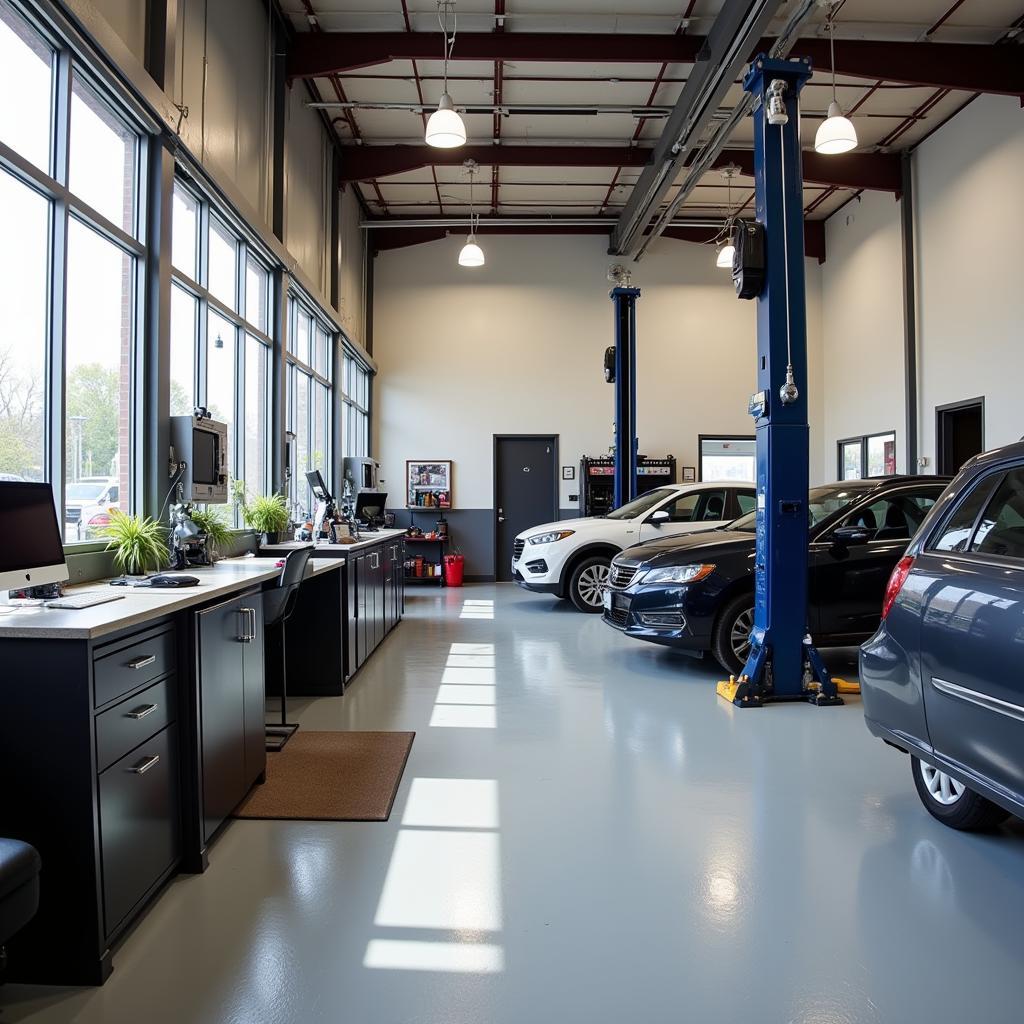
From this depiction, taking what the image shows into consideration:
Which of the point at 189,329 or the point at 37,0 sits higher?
the point at 37,0

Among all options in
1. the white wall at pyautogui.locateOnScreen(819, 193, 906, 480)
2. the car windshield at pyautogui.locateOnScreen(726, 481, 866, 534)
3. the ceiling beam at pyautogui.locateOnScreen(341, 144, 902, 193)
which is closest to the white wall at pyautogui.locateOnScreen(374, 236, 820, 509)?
the white wall at pyautogui.locateOnScreen(819, 193, 906, 480)

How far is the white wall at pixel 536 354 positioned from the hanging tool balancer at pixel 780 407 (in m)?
7.77

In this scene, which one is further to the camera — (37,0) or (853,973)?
(37,0)

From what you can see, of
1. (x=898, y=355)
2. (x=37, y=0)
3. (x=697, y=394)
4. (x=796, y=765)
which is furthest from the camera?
(x=697, y=394)

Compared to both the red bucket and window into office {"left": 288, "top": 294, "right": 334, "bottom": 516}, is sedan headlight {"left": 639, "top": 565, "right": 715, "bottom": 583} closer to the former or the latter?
window into office {"left": 288, "top": 294, "right": 334, "bottom": 516}

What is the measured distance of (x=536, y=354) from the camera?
12.6 m

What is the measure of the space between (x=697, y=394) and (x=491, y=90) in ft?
19.7

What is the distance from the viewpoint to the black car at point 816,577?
16.8 feet

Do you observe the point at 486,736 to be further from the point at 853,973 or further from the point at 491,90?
the point at 491,90

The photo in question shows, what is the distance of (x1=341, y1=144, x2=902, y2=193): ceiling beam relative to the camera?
984 centimetres

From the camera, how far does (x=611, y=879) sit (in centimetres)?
254

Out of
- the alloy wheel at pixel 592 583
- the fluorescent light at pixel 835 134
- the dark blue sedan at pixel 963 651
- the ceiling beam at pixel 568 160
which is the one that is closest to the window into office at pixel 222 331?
the alloy wheel at pixel 592 583

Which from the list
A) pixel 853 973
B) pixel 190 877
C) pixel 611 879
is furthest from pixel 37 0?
pixel 853 973

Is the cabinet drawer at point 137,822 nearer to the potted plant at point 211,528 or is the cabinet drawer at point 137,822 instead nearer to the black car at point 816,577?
the potted plant at point 211,528
